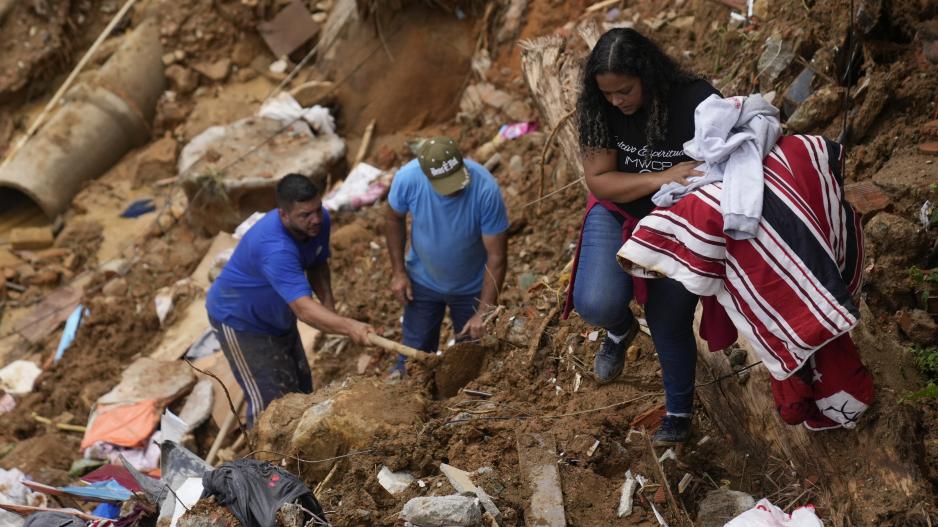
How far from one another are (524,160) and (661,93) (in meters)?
4.25

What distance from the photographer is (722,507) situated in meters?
3.41

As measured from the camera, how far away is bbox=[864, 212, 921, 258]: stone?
3.85 meters

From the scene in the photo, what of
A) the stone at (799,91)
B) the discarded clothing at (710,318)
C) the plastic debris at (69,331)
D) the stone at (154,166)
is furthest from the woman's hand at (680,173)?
the stone at (154,166)

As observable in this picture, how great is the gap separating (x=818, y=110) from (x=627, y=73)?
7.29 ft

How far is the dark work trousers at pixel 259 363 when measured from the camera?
545 centimetres

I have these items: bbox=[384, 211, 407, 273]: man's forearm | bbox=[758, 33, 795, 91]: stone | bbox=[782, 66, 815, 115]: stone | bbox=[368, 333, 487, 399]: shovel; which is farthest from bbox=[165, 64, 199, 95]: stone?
bbox=[782, 66, 815, 115]: stone

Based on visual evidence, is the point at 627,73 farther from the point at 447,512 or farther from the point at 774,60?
the point at 774,60

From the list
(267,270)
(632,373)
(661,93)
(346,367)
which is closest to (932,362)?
(632,373)

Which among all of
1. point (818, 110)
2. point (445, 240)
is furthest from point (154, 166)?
point (818, 110)

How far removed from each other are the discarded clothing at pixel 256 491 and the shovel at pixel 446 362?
47.0 inches

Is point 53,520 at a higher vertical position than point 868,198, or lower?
lower

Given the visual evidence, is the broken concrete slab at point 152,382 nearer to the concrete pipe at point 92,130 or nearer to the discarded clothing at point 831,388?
the concrete pipe at point 92,130

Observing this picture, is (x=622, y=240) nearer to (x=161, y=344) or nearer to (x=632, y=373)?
(x=632, y=373)

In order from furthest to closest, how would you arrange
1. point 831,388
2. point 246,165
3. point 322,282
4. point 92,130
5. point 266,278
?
point 92,130 < point 246,165 < point 322,282 < point 266,278 < point 831,388
